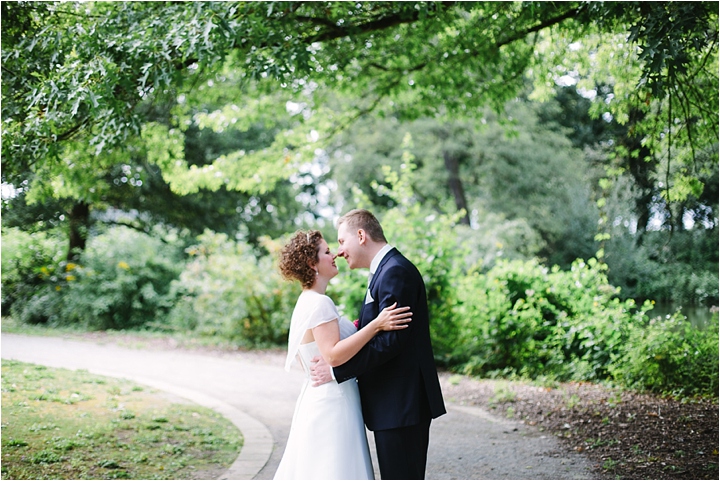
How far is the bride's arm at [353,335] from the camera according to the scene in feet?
10.2

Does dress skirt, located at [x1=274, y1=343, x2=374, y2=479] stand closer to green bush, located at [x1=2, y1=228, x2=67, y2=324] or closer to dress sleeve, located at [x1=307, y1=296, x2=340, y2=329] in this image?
dress sleeve, located at [x1=307, y1=296, x2=340, y2=329]

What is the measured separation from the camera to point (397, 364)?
128 inches

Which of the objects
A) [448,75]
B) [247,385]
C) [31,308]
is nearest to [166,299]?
[31,308]

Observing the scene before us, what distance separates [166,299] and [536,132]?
457 inches

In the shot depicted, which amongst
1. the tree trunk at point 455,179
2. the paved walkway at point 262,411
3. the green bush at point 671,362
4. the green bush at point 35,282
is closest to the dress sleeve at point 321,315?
the paved walkway at point 262,411

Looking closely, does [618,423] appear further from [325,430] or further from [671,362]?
[325,430]

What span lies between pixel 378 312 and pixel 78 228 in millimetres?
13706

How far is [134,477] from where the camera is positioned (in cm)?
487

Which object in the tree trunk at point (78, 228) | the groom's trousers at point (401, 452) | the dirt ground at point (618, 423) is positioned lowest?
the dirt ground at point (618, 423)

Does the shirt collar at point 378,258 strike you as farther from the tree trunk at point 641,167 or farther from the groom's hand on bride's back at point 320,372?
the tree trunk at point 641,167

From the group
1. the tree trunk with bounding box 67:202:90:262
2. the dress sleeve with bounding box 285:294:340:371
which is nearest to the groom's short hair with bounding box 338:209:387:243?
the dress sleeve with bounding box 285:294:340:371

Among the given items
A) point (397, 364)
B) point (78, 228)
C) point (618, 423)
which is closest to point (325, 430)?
point (397, 364)

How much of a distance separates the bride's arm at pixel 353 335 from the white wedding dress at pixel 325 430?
0.20 feet

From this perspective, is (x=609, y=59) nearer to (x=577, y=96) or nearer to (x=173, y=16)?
(x=173, y=16)
